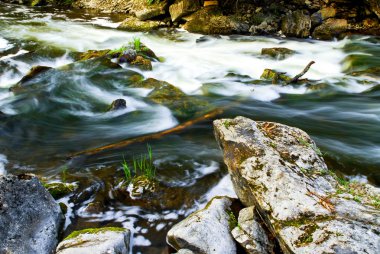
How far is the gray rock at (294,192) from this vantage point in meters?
2.62

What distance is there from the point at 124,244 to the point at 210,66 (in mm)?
7486

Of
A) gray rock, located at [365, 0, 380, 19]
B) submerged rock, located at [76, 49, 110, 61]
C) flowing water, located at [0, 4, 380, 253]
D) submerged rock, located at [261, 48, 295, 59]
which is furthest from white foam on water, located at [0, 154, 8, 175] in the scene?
gray rock, located at [365, 0, 380, 19]

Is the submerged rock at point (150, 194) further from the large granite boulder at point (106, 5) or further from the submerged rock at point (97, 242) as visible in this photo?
the large granite boulder at point (106, 5)

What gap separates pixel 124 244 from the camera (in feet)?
10.5

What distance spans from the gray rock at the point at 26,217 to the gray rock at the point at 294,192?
71.0 inches

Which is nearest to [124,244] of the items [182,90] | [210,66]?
[182,90]

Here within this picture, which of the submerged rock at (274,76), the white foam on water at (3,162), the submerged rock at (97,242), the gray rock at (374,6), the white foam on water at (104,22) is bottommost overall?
the white foam on water at (3,162)

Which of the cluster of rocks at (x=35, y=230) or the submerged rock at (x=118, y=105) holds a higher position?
the cluster of rocks at (x=35, y=230)

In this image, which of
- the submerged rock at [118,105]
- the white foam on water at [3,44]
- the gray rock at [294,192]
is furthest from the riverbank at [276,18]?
the gray rock at [294,192]

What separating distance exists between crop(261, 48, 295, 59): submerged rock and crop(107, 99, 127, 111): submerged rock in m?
5.09

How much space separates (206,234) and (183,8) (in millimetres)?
12002

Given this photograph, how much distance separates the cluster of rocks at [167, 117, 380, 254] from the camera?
8.73ft

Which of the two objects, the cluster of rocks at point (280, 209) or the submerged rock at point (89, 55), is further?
the submerged rock at point (89, 55)

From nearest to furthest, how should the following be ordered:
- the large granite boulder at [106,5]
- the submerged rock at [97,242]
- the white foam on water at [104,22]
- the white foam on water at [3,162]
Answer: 1. the submerged rock at [97,242]
2. the white foam on water at [3,162]
3. the white foam on water at [104,22]
4. the large granite boulder at [106,5]
